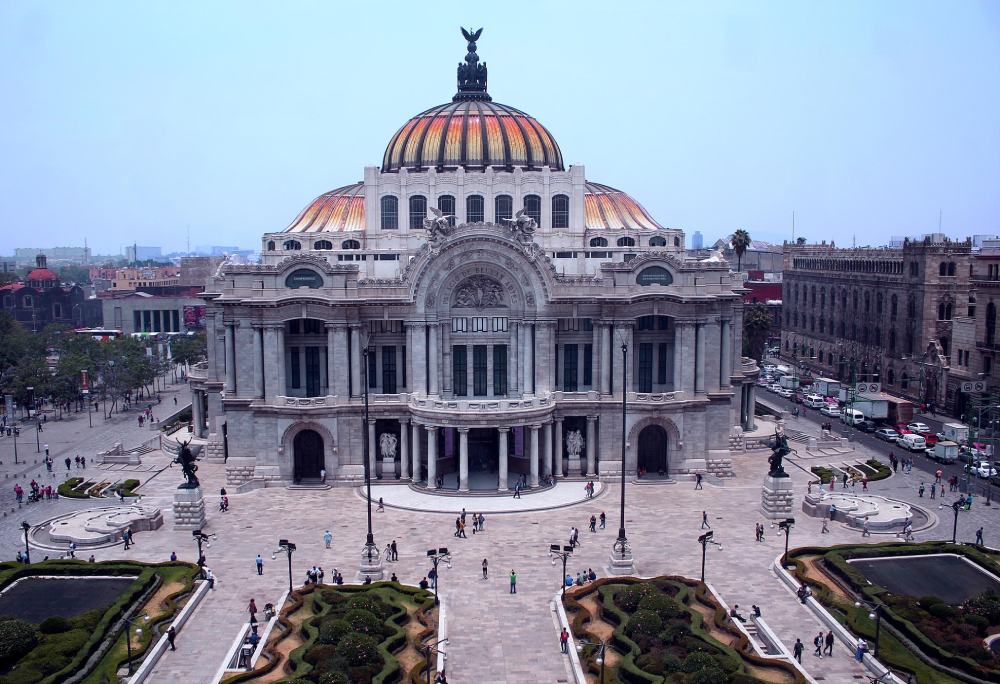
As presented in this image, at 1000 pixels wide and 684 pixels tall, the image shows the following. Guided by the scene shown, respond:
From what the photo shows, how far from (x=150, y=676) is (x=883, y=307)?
337ft

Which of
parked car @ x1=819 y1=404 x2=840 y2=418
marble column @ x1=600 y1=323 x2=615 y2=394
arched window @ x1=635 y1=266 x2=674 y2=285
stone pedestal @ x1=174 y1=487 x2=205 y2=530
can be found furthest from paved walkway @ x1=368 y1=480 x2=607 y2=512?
parked car @ x1=819 y1=404 x2=840 y2=418

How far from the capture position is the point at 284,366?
7531 centimetres

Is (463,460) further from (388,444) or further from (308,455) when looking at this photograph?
(308,455)

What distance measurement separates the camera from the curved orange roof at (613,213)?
289ft

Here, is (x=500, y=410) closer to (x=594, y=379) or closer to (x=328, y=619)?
(x=594, y=379)

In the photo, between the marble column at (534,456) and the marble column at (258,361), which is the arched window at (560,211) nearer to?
A: the marble column at (534,456)

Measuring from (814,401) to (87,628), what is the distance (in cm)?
8393

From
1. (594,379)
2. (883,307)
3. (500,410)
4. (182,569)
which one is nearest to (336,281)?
(500,410)

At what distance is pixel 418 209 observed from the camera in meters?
85.3

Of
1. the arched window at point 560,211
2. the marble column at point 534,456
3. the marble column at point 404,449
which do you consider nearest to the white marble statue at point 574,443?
the marble column at point 534,456

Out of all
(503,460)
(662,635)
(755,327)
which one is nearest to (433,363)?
(503,460)

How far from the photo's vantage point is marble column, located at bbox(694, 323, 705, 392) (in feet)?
248

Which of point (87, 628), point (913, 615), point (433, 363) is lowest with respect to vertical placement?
point (87, 628)

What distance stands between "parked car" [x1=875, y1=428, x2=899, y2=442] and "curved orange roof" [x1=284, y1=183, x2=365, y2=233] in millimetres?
53595
